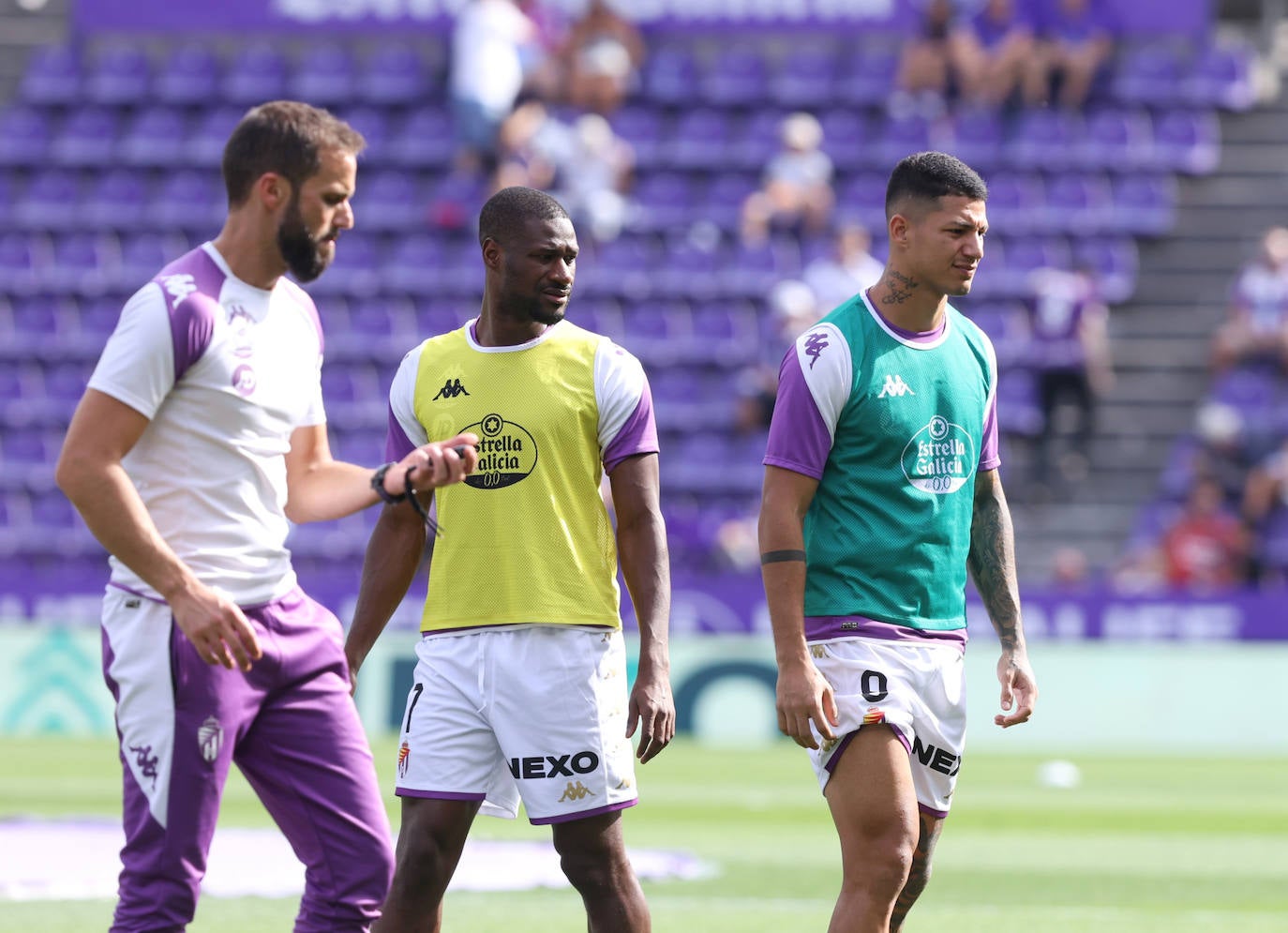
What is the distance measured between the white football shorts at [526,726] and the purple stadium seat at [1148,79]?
17881 mm

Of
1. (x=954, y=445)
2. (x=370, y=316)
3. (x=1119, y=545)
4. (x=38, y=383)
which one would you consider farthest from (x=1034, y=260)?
(x=954, y=445)

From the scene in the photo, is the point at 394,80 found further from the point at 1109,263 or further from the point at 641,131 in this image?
the point at 1109,263

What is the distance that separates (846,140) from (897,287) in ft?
54.4

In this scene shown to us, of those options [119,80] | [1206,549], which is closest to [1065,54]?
[1206,549]

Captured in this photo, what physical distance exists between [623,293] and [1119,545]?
227 inches

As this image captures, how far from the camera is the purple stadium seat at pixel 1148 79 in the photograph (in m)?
21.9

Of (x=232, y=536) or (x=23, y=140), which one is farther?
(x=23, y=140)

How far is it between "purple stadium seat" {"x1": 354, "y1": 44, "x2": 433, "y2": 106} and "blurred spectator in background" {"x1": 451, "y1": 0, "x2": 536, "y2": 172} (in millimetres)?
1202

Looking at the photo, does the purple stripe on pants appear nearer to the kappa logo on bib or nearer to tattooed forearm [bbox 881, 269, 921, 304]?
the kappa logo on bib

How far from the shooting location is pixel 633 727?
5285mm

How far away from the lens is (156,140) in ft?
77.7

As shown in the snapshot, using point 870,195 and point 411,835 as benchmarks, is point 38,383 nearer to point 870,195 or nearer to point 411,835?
point 870,195

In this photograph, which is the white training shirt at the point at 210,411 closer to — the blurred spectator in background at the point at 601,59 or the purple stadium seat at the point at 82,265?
the blurred spectator in background at the point at 601,59

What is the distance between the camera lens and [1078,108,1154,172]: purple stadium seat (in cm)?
2153
